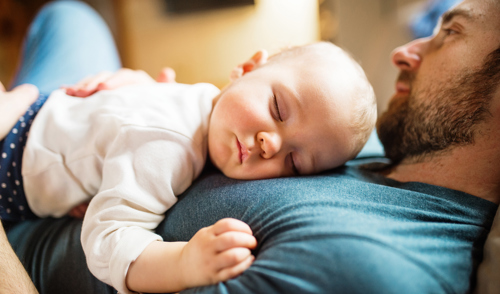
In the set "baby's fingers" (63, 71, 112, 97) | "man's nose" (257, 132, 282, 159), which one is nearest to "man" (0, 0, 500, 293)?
"man's nose" (257, 132, 282, 159)

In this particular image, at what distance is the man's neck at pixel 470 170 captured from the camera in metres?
0.88

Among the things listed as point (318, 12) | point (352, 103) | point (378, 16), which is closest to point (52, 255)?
point (352, 103)

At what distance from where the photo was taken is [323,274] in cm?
50

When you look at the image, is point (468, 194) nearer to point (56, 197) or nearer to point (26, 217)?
point (56, 197)

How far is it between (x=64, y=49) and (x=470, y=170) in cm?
170

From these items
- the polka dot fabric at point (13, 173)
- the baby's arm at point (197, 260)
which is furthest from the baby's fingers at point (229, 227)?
the polka dot fabric at point (13, 173)

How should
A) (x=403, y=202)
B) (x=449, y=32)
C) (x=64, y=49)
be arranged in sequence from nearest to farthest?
(x=403, y=202) < (x=449, y=32) < (x=64, y=49)

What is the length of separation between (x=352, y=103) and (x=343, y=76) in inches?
3.1

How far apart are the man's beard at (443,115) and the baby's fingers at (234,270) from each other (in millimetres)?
660

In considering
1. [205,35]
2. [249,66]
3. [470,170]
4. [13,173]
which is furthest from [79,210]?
[205,35]

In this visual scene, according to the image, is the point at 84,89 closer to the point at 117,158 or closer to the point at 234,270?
the point at 117,158

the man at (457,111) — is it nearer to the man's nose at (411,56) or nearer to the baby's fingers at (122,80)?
the man's nose at (411,56)

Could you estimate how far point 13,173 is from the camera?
0.97 meters

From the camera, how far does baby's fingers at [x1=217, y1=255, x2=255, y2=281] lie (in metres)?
0.57
